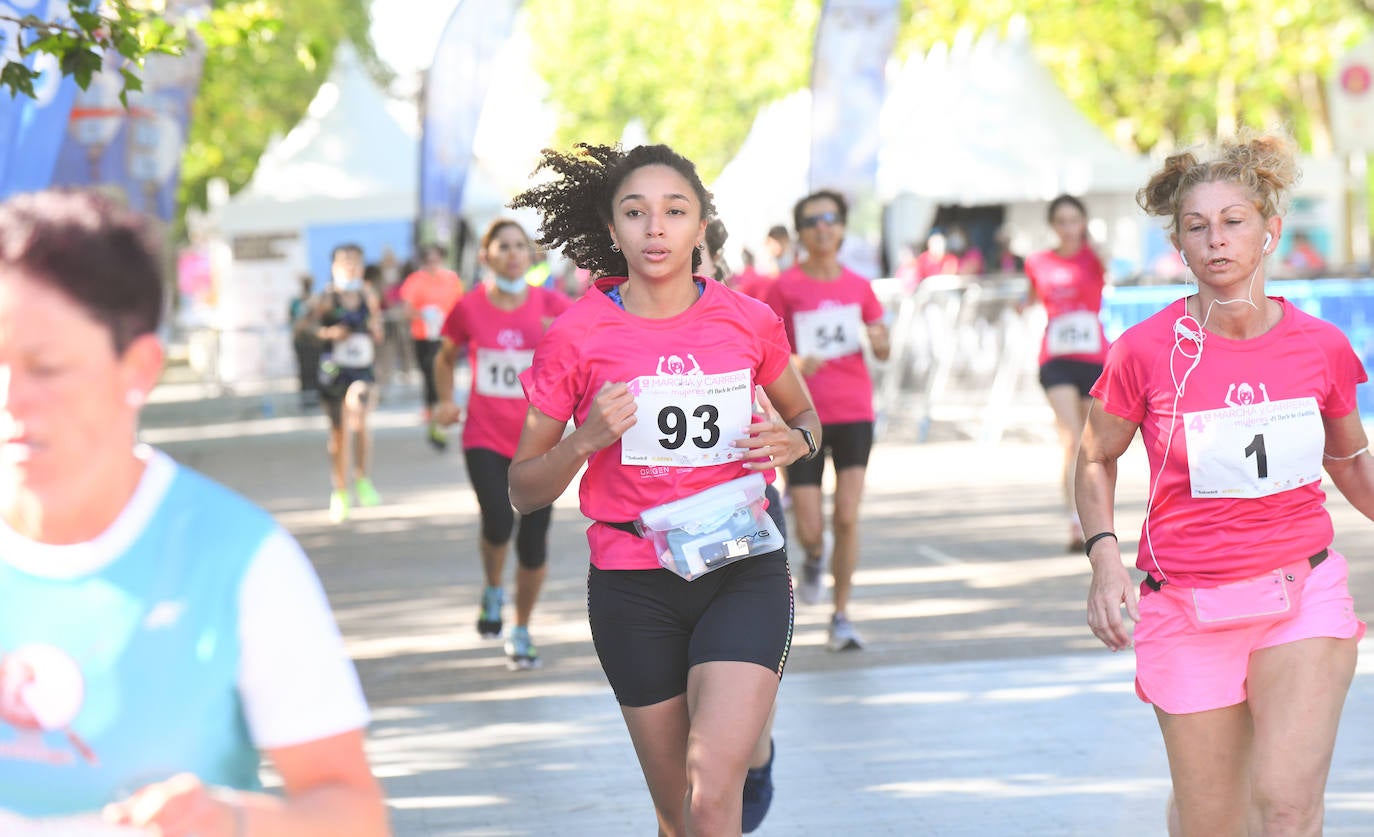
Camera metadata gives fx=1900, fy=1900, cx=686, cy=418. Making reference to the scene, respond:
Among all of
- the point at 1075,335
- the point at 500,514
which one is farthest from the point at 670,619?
the point at 1075,335

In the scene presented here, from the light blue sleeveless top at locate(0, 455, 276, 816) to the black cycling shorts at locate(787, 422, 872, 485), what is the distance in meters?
6.48

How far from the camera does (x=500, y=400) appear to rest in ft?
27.2

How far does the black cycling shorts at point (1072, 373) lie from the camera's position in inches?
425

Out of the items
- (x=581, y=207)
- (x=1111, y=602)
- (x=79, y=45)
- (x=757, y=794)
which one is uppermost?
(x=79, y=45)

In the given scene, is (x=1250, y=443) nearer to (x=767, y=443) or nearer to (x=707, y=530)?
(x=767, y=443)

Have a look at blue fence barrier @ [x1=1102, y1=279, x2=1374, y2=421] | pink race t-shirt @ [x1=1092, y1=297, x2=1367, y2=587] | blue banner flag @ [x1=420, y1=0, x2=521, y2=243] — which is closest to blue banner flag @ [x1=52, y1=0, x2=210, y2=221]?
pink race t-shirt @ [x1=1092, y1=297, x2=1367, y2=587]

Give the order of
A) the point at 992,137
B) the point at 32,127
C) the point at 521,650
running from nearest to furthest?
the point at 32,127 < the point at 521,650 < the point at 992,137

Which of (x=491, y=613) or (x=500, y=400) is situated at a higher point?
(x=500, y=400)

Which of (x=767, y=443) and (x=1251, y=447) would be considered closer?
(x=1251, y=447)

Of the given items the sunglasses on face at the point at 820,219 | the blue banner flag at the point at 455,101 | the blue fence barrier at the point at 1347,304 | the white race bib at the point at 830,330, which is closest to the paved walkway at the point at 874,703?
the white race bib at the point at 830,330

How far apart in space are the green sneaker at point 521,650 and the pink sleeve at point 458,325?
1.39 metres

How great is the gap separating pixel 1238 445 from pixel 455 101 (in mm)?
20684

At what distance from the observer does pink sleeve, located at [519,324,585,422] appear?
4.32m

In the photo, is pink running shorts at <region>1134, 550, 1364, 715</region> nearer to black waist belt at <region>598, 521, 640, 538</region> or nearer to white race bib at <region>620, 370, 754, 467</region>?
white race bib at <region>620, 370, 754, 467</region>
